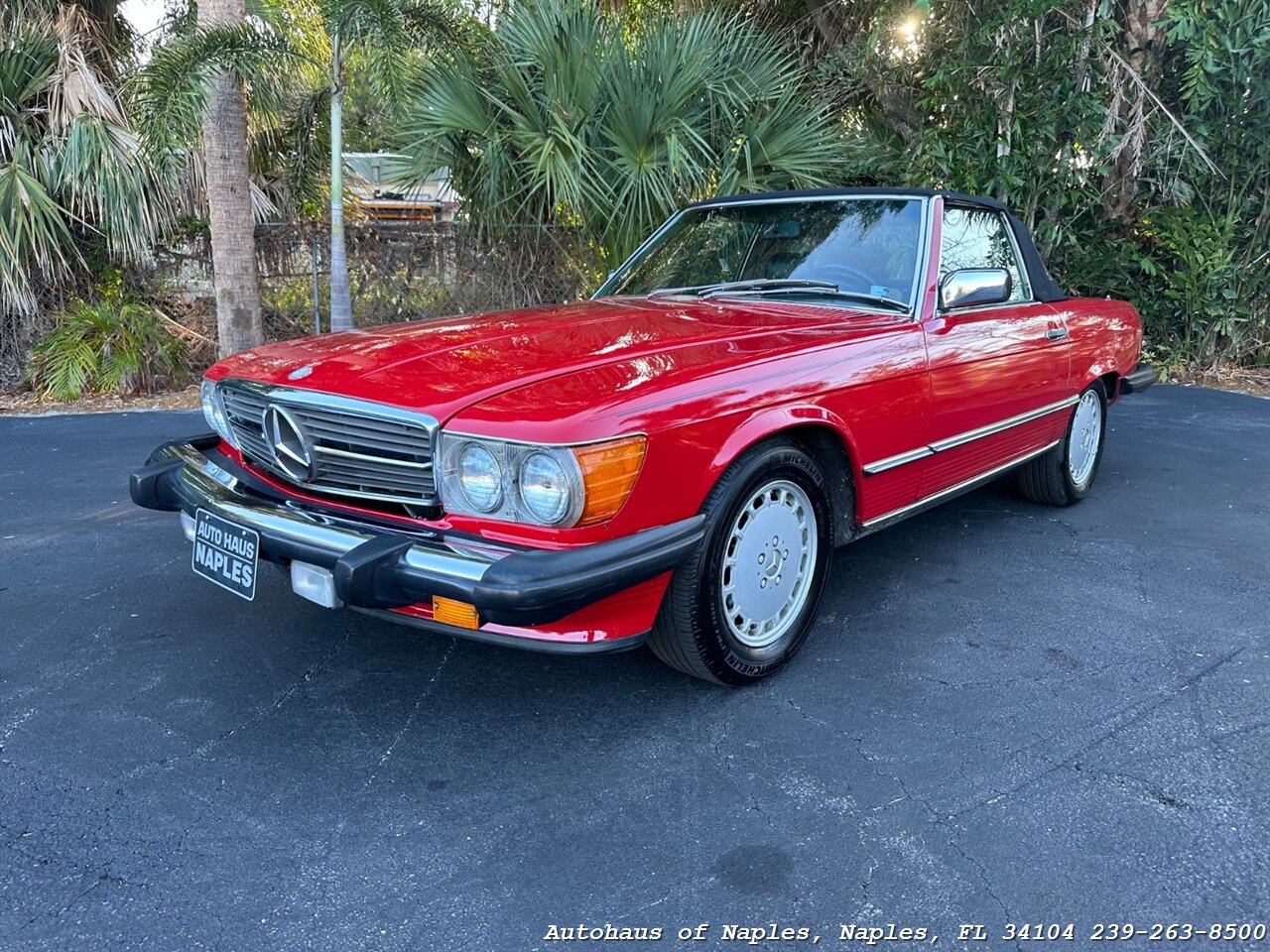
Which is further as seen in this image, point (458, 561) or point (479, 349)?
point (479, 349)

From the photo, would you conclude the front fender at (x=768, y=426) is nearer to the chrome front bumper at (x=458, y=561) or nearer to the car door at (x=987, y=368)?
the chrome front bumper at (x=458, y=561)

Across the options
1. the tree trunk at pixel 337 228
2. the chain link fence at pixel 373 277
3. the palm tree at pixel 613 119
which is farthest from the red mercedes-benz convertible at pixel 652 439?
the chain link fence at pixel 373 277

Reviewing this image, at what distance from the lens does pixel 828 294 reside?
3.48m

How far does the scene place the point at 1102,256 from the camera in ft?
29.3

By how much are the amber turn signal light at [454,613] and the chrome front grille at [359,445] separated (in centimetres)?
27

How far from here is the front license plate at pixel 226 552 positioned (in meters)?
2.57

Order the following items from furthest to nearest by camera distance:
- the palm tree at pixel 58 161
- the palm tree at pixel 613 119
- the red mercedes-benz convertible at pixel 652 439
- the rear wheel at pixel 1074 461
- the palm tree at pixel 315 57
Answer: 1. the palm tree at pixel 58 161
2. the palm tree at pixel 613 119
3. the palm tree at pixel 315 57
4. the rear wheel at pixel 1074 461
5. the red mercedes-benz convertible at pixel 652 439

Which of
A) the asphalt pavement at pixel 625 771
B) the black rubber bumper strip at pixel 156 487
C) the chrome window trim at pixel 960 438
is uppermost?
the chrome window trim at pixel 960 438

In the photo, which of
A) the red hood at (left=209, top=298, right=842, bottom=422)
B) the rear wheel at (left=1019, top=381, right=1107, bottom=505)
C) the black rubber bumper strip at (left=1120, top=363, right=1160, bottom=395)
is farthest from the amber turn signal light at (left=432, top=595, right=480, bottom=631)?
the black rubber bumper strip at (left=1120, top=363, right=1160, bottom=395)

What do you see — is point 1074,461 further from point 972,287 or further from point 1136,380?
point 972,287

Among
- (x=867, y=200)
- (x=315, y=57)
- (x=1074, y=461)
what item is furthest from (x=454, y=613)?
(x=315, y=57)

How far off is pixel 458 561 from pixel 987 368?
2.38 meters

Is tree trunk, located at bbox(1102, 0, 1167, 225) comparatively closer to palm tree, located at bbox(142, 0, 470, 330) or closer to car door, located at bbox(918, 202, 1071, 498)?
car door, located at bbox(918, 202, 1071, 498)

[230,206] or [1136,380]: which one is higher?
[230,206]
